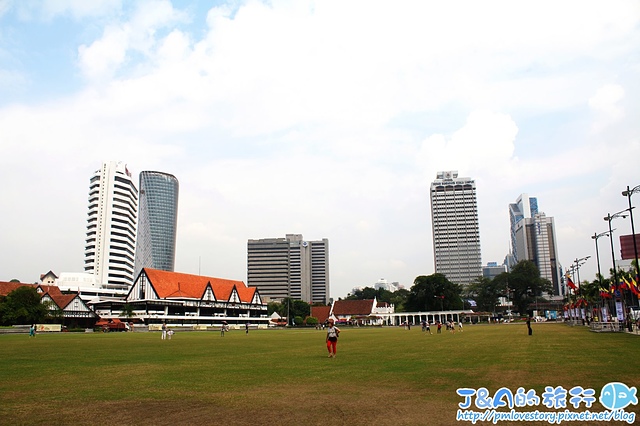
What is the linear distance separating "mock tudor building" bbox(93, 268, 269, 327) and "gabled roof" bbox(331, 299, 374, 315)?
2131 centimetres

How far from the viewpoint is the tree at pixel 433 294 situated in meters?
125

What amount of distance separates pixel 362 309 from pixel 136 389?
13062 centimetres

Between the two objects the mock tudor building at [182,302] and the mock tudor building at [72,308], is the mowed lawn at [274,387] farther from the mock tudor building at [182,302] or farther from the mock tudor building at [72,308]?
the mock tudor building at [182,302]

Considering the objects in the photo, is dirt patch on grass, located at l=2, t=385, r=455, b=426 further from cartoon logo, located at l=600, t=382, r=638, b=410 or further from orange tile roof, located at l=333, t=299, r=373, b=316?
orange tile roof, located at l=333, t=299, r=373, b=316

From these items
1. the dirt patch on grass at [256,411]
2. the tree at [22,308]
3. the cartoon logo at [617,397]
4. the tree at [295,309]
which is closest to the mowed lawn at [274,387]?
the dirt patch on grass at [256,411]

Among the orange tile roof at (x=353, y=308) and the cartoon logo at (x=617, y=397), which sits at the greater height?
the cartoon logo at (x=617, y=397)

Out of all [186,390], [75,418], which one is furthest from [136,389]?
[75,418]

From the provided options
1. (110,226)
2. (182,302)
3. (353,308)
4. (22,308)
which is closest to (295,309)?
(353,308)

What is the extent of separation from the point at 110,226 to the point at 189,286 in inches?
1511

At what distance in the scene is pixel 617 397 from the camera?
962cm

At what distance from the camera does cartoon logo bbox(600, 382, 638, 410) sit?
9.03 meters

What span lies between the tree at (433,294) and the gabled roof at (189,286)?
44.5 meters

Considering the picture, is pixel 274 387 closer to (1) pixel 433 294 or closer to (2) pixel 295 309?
(1) pixel 433 294

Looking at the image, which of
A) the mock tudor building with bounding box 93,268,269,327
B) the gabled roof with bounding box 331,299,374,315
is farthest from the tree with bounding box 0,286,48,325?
the gabled roof with bounding box 331,299,374,315
